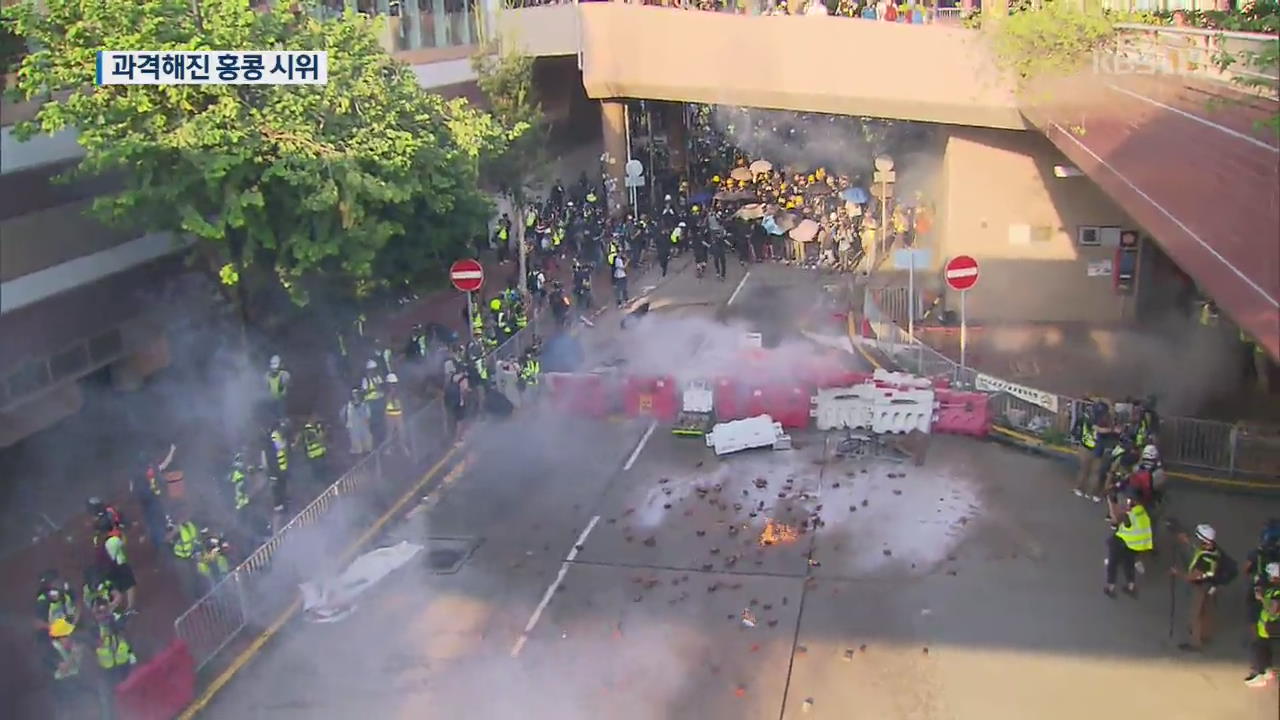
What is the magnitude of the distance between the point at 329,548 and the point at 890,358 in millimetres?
9302

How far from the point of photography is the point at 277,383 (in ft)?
52.7

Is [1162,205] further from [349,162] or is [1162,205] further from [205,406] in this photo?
[205,406]

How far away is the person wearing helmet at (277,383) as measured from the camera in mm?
16078

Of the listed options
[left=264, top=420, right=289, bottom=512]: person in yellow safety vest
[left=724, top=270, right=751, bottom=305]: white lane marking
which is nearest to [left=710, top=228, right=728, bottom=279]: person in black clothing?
[left=724, top=270, right=751, bottom=305]: white lane marking

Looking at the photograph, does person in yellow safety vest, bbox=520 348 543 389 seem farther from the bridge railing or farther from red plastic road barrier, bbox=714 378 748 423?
the bridge railing

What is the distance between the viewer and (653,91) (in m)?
26.1

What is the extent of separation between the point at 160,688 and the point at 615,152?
2281 cm

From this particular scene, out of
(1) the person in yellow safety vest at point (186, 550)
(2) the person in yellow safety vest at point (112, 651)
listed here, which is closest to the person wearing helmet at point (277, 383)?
(1) the person in yellow safety vest at point (186, 550)

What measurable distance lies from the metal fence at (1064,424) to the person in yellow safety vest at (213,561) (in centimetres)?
977

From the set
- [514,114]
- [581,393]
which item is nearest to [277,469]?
[581,393]

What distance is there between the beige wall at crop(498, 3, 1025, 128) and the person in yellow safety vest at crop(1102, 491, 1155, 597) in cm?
1048

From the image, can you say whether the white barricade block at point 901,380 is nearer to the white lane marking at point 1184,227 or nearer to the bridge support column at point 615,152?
the white lane marking at point 1184,227

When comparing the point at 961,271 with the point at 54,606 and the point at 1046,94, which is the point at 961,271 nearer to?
the point at 1046,94

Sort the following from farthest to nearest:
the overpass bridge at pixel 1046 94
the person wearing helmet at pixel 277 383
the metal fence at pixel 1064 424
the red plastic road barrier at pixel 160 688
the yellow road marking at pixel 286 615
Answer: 1. the person wearing helmet at pixel 277 383
2. the metal fence at pixel 1064 424
3. the yellow road marking at pixel 286 615
4. the red plastic road barrier at pixel 160 688
5. the overpass bridge at pixel 1046 94
